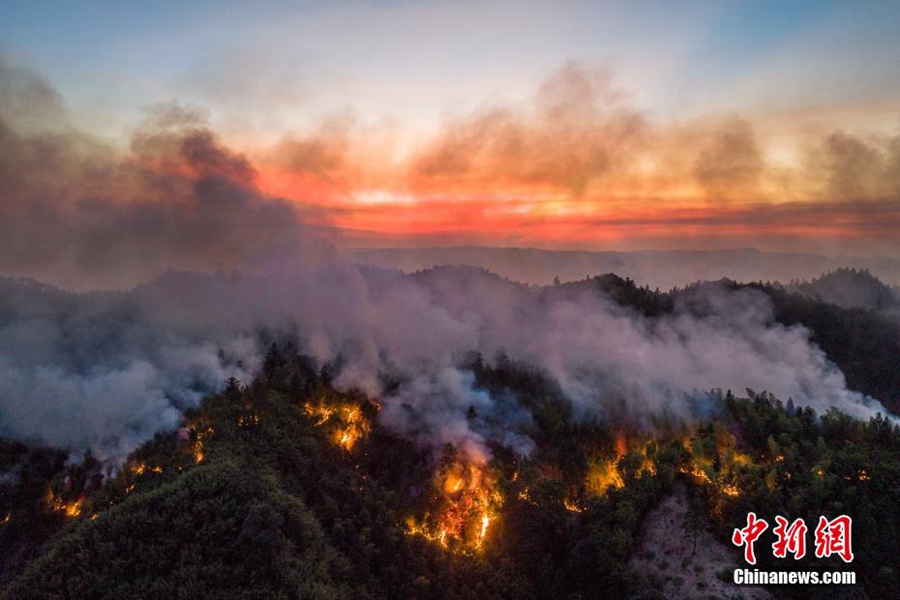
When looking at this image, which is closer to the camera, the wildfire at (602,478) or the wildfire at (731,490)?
the wildfire at (731,490)

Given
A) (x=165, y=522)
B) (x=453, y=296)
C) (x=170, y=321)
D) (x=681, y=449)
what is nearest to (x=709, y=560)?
(x=681, y=449)

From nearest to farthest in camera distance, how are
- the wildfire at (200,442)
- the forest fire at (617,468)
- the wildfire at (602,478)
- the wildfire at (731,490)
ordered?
1. the wildfire at (731,490)
2. the wildfire at (200,442)
3. the forest fire at (617,468)
4. the wildfire at (602,478)

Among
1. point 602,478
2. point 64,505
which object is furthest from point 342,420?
point 602,478

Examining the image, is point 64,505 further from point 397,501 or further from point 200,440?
point 397,501

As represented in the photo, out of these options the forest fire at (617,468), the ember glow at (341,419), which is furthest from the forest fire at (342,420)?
the forest fire at (617,468)

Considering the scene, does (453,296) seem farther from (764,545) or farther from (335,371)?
(764,545)

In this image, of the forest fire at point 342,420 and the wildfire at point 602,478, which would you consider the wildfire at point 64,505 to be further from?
the wildfire at point 602,478

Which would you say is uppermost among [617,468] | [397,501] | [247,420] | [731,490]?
[247,420]

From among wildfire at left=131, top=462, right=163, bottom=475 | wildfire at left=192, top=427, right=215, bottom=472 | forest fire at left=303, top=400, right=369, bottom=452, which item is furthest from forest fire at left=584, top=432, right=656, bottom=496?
wildfire at left=131, top=462, right=163, bottom=475

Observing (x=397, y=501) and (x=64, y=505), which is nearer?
(x=64, y=505)
